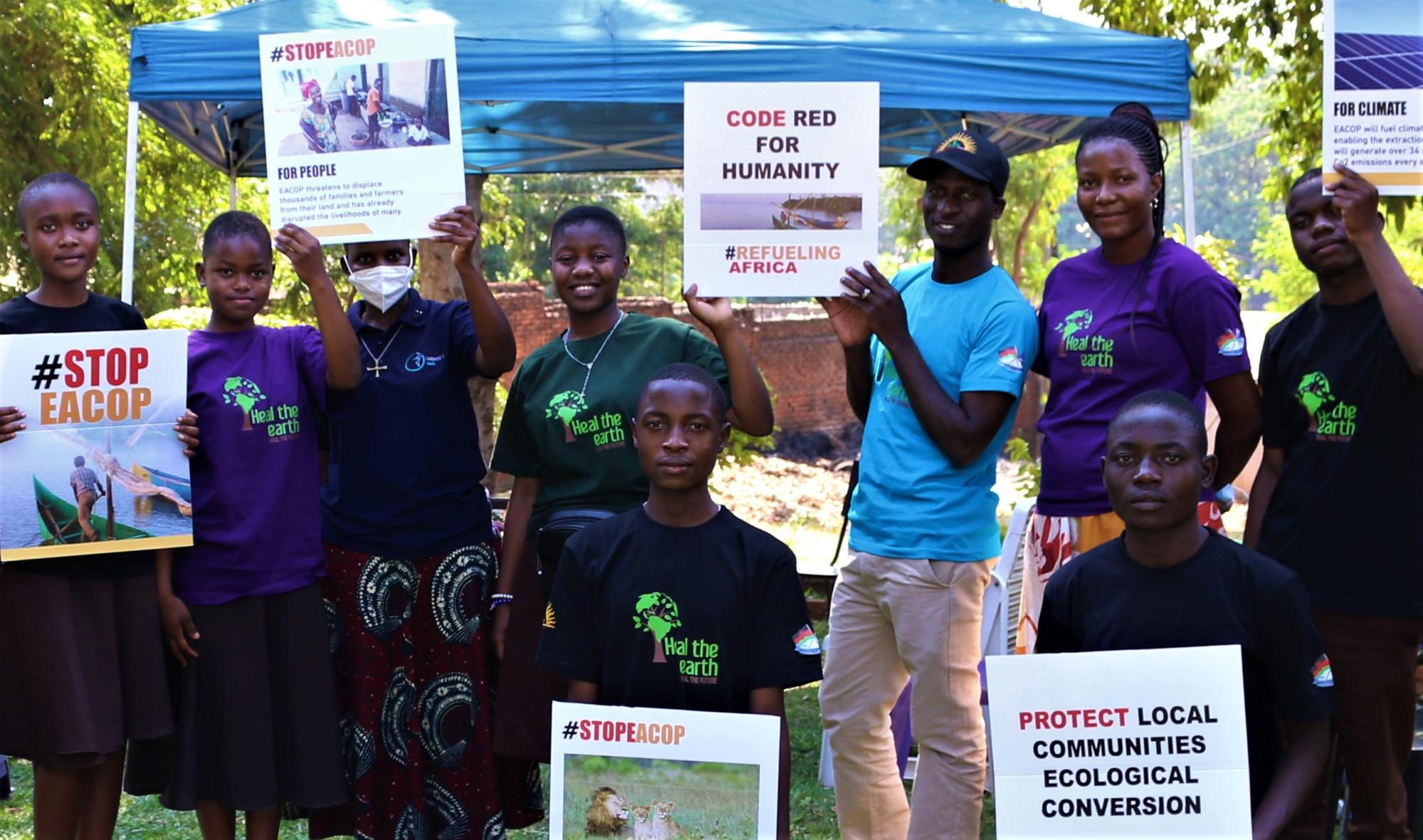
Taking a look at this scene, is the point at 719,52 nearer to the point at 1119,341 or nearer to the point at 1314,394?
the point at 1119,341

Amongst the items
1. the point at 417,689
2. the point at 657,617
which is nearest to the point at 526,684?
the point at 417,689

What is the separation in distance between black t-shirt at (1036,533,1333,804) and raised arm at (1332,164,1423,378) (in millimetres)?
691

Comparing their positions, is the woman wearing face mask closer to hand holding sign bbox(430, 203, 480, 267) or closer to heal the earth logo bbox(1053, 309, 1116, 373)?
hand holding sign bbox(430, 203, 480, 267)

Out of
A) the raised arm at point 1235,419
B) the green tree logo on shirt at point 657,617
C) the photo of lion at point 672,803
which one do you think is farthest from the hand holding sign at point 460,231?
the raised arm at point 1235,419

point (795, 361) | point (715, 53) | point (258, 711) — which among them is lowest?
point (258, 711)

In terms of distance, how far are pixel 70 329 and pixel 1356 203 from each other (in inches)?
124

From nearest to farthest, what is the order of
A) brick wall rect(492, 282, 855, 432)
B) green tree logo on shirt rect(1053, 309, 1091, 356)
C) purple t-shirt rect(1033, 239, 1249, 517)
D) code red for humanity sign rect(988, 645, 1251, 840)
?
code red for humanity sign rect(988, 645, 1251, 840) → purple t-shirt rect(1033, 239, 1249, 517) → green tree logo on shirt rect(1053, 309, 1091, 356) → brick wall rect(492, 282, 855, 432)

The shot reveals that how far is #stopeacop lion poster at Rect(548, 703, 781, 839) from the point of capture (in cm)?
277

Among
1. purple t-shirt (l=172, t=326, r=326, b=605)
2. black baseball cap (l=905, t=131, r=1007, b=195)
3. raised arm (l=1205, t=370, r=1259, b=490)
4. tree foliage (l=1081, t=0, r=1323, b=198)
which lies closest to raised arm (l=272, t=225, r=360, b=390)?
purple t-shirt (l=172, t=326, r=326, b=605)

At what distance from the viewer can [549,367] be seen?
3814mm

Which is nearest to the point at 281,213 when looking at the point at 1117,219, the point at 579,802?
the point at 579,802

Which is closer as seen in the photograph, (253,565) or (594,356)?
(253,565)

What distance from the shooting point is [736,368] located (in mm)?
3586

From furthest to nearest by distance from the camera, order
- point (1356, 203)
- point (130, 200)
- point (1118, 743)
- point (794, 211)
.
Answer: point (130, 200) < point (794, 211) < point (1356, 203) < point (1118, 743)
